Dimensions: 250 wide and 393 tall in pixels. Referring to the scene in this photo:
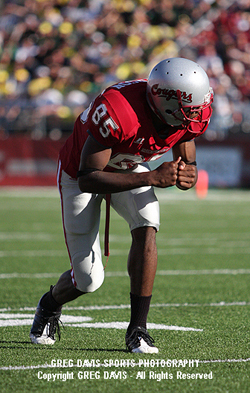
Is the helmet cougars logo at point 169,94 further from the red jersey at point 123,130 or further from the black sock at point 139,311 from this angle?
the black sock at point 139,311

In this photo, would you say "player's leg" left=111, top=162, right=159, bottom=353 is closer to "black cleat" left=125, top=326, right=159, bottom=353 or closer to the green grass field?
"black cleat" left=125, top=326, right=159, bottom=353

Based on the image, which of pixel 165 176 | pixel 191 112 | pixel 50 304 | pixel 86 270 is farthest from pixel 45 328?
pixel 191 112

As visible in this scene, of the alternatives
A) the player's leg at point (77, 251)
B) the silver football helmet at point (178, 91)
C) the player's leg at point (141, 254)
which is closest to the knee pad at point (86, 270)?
the player's leg at point (77, 251)

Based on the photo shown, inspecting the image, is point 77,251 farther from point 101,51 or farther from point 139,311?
point 101,51

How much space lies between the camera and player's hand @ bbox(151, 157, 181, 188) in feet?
9.41

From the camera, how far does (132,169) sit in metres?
3.28

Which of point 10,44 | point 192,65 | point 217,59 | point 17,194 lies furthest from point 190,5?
point 192,65

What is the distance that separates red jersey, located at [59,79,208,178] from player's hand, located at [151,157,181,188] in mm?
212

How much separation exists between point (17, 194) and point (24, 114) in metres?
2.94

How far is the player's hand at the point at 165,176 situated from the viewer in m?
2.87

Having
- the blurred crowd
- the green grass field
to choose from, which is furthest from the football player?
the blurred crowd

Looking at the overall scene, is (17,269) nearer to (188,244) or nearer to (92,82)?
(188,244)

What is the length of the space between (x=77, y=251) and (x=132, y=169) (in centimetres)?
54

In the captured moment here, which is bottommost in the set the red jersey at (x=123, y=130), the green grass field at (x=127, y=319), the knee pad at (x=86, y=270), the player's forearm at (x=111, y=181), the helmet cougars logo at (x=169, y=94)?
the green grass field at (x=127, y=319)
